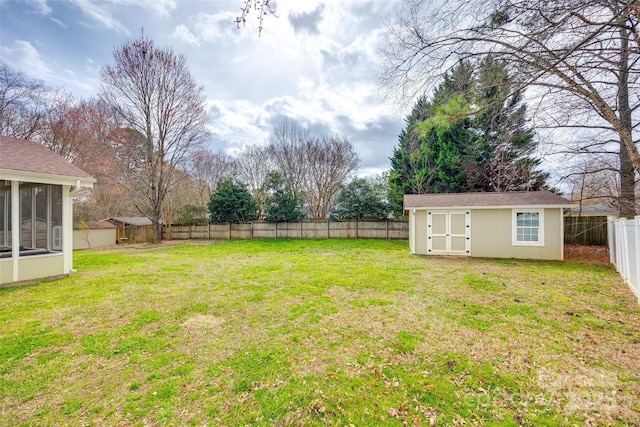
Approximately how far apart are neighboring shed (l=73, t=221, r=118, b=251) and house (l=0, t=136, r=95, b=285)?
807cm

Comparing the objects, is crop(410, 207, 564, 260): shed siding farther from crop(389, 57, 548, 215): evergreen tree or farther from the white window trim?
crop(389, 57, 548, 215): evergreen tree

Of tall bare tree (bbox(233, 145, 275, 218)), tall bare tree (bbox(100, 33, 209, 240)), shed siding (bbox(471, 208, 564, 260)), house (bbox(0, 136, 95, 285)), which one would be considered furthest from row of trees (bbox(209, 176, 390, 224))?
house (bbox(0, 136, 95, 285))

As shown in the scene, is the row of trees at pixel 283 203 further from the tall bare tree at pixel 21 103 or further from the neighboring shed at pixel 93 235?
the tall bare tree at pixel 21 103

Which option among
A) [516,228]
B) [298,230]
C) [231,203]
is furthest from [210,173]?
[516,228]

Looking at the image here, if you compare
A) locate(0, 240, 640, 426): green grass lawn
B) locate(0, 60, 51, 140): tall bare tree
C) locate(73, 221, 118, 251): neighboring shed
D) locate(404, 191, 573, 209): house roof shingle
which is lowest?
locate(0, 240, 640, 426): green grass lawn

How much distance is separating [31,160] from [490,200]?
43.1ft

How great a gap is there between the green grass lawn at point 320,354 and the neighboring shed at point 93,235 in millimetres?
9574

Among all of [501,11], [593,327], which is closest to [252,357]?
[593,327]

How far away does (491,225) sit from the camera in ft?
29.6

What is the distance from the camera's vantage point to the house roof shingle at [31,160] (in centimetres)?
555

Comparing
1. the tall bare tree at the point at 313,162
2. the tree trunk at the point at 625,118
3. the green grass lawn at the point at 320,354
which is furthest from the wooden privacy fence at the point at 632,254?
the tall bare tree at the point at 313,162

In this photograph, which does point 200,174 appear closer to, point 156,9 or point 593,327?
point 156,9

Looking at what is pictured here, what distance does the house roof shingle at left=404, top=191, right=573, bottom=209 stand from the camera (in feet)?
27.6

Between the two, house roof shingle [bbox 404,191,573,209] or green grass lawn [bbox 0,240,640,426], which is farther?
house roof shingle [bbox 404,191,573,209]
